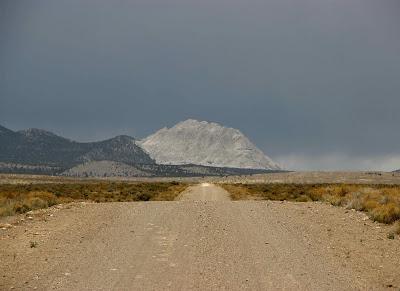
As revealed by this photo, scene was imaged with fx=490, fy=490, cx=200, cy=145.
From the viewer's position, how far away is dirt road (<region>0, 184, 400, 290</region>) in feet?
32.6

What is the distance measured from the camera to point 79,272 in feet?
34.5

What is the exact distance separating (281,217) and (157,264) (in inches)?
369

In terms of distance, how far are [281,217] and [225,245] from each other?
6.58 m

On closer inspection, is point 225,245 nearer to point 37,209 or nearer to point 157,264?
point 157,264

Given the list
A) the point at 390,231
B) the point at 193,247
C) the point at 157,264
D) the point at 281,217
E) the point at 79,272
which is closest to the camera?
the point at 79,272

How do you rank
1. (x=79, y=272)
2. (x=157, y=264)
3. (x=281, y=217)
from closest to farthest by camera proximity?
(x=79, y=272), (x=157, y=264), (x=281, y=217)

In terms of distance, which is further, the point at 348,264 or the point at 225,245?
the point at 225,245

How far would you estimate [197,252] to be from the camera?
41.2ft

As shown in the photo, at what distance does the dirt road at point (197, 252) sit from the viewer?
9922mm

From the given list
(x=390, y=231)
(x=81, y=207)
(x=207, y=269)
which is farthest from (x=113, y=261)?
(x=81, y=207)

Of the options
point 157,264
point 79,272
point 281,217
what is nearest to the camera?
point 79,272

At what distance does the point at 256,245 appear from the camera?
13594mm

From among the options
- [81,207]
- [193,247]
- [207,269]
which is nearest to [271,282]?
[207,269]

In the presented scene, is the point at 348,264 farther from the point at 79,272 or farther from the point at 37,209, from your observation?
the point at 37,209
